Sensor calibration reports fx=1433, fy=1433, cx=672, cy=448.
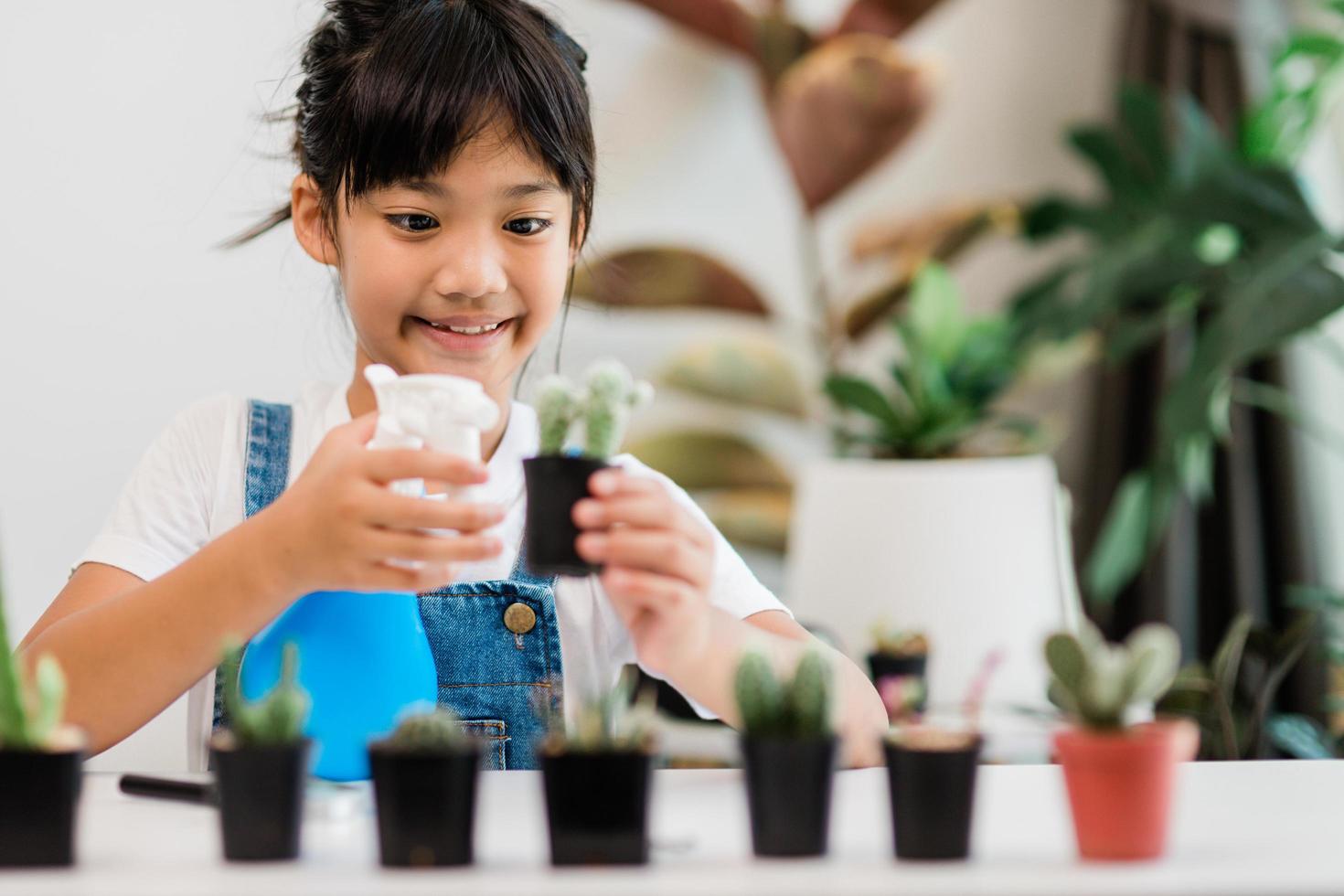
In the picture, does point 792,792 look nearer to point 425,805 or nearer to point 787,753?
point 787,753

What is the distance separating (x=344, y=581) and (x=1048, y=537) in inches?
44.7

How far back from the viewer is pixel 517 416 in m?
1.22

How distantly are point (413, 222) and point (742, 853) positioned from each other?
589 mm

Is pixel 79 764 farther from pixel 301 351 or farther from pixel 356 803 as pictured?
pixel 301 351

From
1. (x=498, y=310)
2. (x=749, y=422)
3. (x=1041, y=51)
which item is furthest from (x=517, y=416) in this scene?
(x=1041, y=51)

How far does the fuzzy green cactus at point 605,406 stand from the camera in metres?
0.68

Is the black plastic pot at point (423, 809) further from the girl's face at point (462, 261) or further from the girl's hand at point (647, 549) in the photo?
the girl's face at point (462, 261)

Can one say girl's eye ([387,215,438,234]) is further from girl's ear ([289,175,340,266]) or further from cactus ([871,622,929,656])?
cactus ([871,622,929,656])

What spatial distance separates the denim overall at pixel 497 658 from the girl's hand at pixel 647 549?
0.32 meters

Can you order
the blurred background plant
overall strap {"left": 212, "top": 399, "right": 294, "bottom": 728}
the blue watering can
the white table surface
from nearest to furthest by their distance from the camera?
the white table surface, the blue watering can, overall strap {"left": 212, "top": 399, "right": 294, "bottom": 728}, the blurred background plant

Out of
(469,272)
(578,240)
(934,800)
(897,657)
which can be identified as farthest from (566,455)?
(897,657)

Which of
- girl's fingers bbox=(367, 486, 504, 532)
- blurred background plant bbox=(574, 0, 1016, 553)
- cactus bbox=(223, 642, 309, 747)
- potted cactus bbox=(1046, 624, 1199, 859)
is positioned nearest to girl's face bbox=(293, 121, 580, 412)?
girl's fingers bbox=(367, 486, 504, 532)

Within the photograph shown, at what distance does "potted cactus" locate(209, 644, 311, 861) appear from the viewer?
583 millimetres

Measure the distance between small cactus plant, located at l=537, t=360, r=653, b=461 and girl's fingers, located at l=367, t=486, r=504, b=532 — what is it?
42 mm
